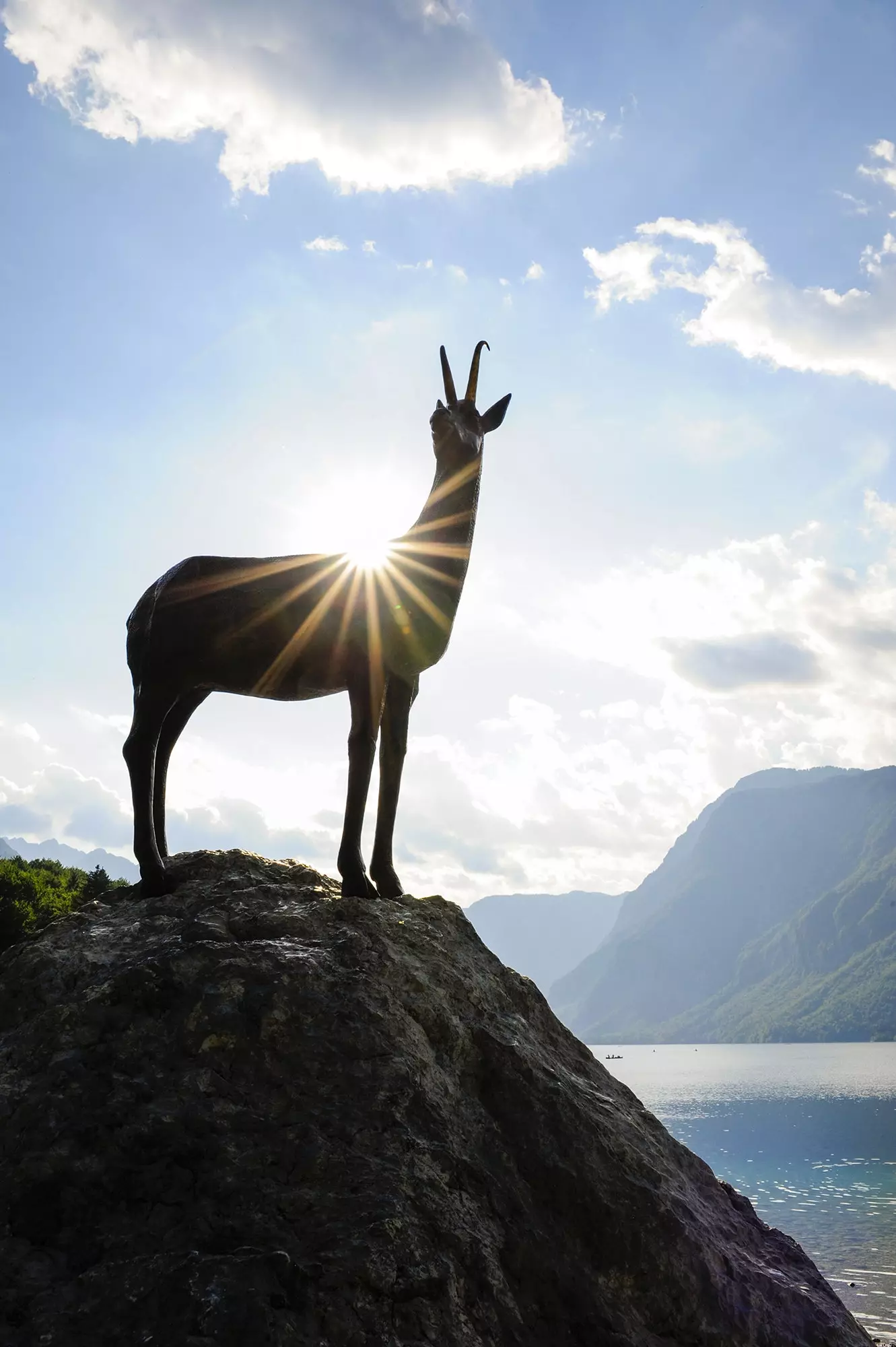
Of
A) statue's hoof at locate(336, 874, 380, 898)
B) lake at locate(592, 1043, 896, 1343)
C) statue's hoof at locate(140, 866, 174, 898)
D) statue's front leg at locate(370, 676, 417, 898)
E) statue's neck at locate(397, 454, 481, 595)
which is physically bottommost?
lake at locate(592, 1043, 896, 1343)

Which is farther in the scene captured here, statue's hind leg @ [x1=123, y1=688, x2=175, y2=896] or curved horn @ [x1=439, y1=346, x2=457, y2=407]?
curved horn @ [x1=439, y1=346, x2=457, y2=407]

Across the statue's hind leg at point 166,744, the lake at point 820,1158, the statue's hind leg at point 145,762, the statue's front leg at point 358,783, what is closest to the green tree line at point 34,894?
the statue's hind leg at point 166,744

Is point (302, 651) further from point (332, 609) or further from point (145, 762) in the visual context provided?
point (145, 762)

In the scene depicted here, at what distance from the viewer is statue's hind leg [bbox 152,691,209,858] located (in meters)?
8.70

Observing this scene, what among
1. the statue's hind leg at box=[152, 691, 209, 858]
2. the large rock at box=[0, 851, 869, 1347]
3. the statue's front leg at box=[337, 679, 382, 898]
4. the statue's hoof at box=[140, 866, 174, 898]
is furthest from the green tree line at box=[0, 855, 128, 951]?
the large rock at box=[0, 851, 869, 1347]

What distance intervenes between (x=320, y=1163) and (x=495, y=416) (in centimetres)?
701

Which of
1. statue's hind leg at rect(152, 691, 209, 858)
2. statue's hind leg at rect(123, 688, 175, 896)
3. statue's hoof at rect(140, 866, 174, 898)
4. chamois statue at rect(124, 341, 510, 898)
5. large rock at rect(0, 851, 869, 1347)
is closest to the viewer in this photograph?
large rock at rect(0, 851, 869, 1347)

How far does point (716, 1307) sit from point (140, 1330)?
387 centimetres

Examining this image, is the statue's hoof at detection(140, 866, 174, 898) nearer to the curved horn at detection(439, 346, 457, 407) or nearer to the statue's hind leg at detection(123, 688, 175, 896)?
the statue's hind leg at detection(123, 688, 175, 896)

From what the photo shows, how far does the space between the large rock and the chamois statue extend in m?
0.89

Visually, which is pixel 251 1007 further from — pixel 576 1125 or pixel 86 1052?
pixel 576 1125

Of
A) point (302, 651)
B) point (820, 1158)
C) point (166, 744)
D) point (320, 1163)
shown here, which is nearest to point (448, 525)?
point (302, 651)

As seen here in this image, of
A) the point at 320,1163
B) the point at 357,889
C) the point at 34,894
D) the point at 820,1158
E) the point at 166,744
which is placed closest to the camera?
the point at 320,1163

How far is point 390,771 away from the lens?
28.8ft
